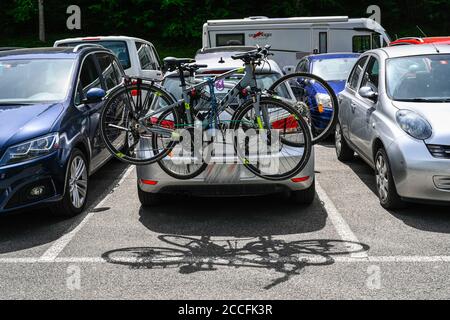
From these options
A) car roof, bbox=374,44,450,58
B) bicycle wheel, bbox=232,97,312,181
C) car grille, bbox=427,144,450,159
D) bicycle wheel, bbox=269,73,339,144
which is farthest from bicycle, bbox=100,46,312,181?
car roof, bbox=374,44,450,58

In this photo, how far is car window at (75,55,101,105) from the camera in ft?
23.1

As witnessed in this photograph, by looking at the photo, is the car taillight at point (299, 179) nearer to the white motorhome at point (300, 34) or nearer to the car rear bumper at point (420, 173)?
the car rear bumper at point (420, 173)

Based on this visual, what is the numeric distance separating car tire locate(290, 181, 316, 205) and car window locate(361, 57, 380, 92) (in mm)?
1621

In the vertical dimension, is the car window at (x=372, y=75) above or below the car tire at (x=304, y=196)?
above

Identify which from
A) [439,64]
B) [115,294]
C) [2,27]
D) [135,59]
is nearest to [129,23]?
[2,27]

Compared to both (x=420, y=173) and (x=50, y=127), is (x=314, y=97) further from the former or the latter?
(x=50, y=127)

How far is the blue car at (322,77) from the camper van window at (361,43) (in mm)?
5127

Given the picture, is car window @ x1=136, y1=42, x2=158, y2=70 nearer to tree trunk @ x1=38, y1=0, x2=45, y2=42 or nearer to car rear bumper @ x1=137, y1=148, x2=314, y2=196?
car rear bumper @ x1=137, y1=148, x2=314, y2=196

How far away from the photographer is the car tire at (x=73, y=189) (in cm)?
612

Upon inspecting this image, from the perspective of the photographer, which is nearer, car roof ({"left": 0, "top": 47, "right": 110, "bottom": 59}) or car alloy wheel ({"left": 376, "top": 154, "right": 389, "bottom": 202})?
car alloy wheel ({"left": 376, "top": 154, "right": 389, "bottom": 202})

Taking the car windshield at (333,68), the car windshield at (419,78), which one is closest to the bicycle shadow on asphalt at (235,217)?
the car windshield at (419,78)

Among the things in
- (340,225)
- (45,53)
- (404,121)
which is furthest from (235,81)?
(45,53)

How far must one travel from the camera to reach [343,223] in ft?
19.7

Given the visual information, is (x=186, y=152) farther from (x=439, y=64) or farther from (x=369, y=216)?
(x=439, y=64)
